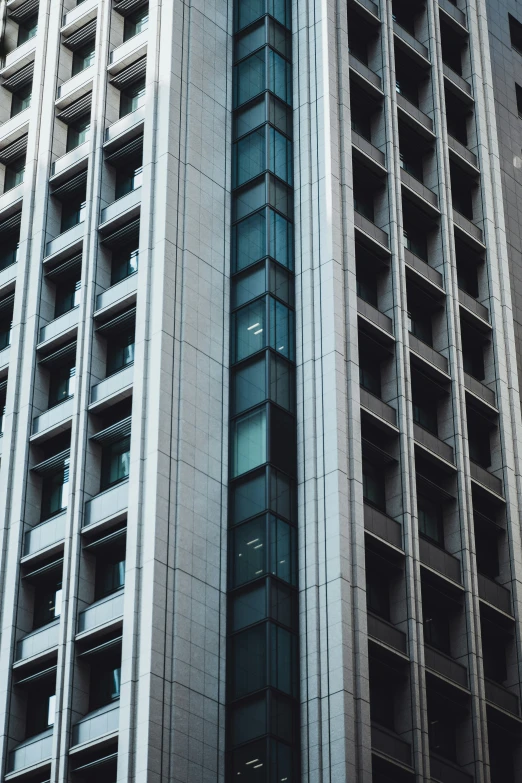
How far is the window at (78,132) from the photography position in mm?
60000

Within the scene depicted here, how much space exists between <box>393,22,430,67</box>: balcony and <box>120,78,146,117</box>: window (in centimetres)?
1271

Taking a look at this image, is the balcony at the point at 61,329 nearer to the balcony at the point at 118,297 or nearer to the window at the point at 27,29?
the balcony at the point at 118,297

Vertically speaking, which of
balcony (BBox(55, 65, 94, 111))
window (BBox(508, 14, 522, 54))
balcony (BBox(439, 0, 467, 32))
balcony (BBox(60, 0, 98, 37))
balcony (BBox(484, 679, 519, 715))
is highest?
window (BBox(508, 14, 522, 54))

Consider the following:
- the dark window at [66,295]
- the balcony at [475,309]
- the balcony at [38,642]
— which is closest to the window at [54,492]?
the balcony at [38,642]

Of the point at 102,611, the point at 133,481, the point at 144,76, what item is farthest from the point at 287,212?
the point at 102,611

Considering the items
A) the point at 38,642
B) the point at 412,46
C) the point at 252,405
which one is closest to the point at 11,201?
the point at 252,405

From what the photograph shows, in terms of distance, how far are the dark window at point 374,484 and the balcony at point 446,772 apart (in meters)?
9.15

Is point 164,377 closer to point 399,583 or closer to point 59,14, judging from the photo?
point 399,583

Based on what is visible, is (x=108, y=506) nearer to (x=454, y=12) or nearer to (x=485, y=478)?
(x=485, y=478)

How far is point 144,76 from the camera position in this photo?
5828 cm

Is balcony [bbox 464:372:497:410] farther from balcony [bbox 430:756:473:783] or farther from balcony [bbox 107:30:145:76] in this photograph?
balcony [bbox 107:30:145:76]

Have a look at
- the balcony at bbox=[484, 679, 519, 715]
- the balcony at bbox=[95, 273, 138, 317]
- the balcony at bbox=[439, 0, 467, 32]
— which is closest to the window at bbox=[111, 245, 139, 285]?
the balcony at bbox=[95, 273, 138, 317]

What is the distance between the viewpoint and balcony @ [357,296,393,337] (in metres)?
53.3

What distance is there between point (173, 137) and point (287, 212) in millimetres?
5307
